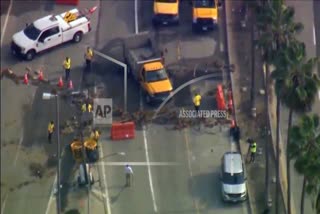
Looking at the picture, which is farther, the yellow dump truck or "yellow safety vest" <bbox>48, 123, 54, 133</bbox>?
the yellow dump truck

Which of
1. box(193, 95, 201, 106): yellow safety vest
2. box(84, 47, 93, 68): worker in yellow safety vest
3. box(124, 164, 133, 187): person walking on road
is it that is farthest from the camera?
box(84, 47, 93, 68): worker in yellow safety vest

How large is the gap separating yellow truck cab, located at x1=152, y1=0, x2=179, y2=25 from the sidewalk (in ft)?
12.3

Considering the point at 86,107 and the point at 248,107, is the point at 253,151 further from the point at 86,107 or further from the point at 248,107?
the point at 86,107

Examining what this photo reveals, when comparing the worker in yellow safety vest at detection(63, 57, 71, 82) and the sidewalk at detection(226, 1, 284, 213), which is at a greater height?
the worker in yellow safety vest at detection(63, 57, 71, 82)

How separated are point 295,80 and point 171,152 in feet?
41.1

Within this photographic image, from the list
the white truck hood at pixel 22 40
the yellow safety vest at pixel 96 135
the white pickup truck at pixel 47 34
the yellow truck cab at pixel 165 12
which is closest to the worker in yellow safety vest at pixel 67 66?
the white pickup truck at pixel 47 34

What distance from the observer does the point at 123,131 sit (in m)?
64.5

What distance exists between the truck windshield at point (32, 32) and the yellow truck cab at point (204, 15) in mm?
10354

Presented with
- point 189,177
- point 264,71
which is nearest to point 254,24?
point 264,71

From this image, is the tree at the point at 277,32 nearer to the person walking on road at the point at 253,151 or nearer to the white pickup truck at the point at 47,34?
the person walking on road at the point at 253,151

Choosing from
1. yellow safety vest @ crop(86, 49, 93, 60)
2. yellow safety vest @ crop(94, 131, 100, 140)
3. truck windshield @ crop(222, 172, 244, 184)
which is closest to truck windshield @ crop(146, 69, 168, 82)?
yellow safety vest @ crop(86, 49, 93, 60)

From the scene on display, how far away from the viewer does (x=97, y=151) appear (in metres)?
63.1

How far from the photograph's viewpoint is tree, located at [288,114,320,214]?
50.3m

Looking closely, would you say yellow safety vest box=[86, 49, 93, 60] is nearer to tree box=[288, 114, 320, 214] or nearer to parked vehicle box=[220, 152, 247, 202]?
parked vehicle box=[220, 152, 247, 202]
